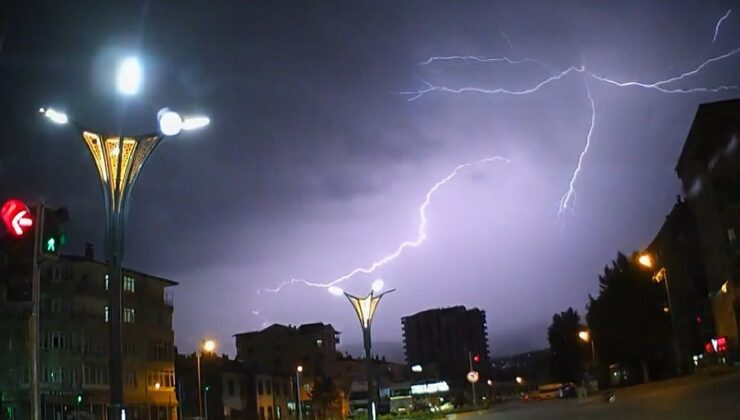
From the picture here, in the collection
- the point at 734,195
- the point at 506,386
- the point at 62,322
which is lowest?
the point at 506,386

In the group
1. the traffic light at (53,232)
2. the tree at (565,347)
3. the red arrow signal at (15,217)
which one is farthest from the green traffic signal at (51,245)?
the tree at (565,347)

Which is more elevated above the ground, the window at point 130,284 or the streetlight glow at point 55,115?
the window at point 130,284

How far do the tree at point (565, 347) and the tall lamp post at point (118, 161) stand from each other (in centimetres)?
10108

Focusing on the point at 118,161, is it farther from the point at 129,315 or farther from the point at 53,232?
the point at 129,315

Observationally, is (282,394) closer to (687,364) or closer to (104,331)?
(104,331)

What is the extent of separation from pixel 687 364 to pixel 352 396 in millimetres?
37423

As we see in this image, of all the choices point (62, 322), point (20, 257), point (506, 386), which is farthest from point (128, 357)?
point (506, 386)

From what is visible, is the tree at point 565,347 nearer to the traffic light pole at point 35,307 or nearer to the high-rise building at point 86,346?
the high-rise building at point 86,346

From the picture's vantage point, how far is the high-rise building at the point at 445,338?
5408 inches

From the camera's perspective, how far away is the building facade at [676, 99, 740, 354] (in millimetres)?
59875

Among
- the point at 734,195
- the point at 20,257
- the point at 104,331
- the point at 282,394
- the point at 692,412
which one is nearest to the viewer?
the point at 20,257

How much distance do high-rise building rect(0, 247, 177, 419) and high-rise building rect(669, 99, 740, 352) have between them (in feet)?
146

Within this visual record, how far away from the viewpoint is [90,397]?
203 ft

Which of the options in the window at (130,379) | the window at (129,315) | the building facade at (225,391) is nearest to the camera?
the window at (130,379)
